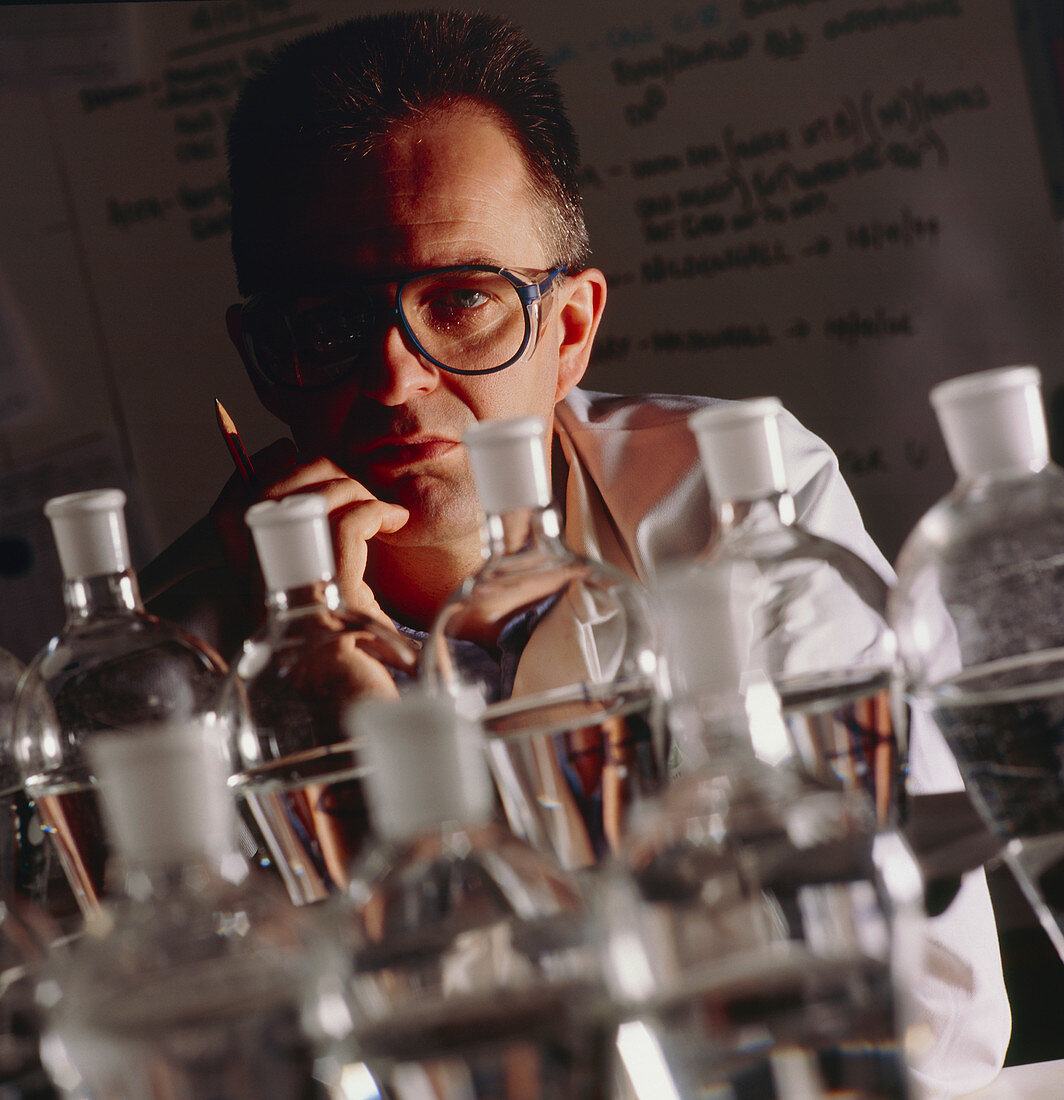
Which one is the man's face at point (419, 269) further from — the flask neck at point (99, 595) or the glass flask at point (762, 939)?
the glass flask at point (762, 939)

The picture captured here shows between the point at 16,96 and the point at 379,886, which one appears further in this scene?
the point at 16,96

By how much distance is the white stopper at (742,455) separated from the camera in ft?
1.14

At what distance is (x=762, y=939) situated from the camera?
276 mm

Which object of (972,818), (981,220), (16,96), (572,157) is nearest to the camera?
(972,818)

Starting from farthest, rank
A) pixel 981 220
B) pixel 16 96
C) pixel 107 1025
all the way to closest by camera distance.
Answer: pixel 16 96
pixel 981 220
pixel 107 1025

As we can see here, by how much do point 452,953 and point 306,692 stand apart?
0.13 metres

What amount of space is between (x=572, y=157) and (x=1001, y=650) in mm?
998

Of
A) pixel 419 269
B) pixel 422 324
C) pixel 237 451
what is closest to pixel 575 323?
pixel 419 269

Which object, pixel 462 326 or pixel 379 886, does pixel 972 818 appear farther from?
pixel 462 326

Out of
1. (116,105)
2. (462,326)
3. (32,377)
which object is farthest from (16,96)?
(462,326)

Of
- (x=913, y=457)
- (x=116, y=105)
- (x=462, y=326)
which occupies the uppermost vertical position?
(x=116, y=105)

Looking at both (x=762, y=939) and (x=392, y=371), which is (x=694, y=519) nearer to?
(x=392, y=371)

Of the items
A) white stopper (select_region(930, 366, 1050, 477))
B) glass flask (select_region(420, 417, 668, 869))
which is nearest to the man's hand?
glass flask (select_region(420, 417, 668, 869))

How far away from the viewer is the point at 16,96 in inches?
83.9
